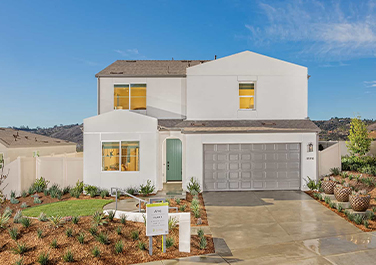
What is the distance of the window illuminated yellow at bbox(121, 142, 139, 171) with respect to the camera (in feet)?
40.2

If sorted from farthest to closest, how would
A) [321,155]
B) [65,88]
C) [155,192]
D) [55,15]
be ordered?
[65,88], [55,15], [321,155], [155,192]

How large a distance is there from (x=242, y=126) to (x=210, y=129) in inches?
71.0

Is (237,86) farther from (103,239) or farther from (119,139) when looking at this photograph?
(103,239)

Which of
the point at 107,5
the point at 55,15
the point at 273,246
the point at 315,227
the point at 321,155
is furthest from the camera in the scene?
the point at 55,15

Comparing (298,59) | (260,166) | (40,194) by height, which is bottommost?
(40,194)

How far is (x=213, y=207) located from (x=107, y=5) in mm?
16019

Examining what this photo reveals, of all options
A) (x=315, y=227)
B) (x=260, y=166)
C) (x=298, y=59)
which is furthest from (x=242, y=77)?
(x=298, y=59)

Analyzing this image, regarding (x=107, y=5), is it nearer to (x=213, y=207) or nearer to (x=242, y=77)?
(x=242, y=77)

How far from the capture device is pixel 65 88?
37.5 m

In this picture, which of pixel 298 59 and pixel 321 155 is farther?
pixel 298 59

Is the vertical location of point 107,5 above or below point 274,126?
above

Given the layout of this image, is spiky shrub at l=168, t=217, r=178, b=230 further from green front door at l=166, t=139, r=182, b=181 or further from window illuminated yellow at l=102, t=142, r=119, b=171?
green front door at l=166, t=139, r=182, b=181

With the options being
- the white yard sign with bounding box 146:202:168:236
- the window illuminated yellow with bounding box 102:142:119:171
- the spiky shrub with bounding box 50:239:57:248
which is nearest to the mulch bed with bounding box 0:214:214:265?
the spiky shrub with bounding box 50:239:57:248

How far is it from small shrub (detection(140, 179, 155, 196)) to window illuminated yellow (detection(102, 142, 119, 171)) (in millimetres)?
1731
